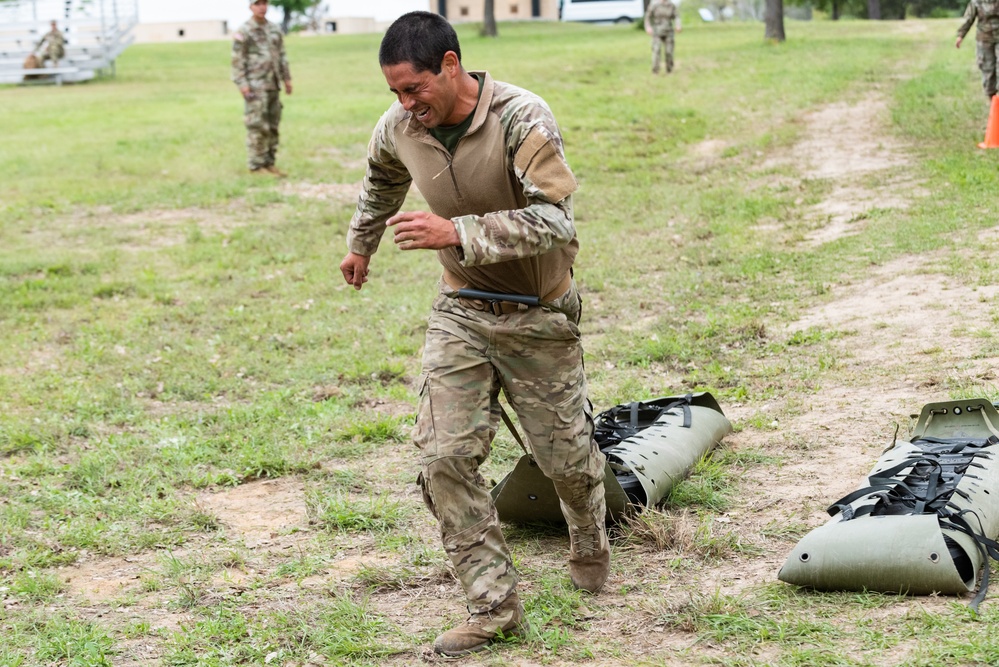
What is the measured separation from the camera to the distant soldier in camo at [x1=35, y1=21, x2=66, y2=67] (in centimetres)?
3166

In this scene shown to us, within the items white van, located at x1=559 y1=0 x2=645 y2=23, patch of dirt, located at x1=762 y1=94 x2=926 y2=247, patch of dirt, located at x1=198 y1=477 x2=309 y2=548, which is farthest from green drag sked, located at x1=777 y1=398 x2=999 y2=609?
white van, located at x1=559 y1=0 x2=645 y2=23

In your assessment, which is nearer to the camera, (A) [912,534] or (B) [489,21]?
(A) [912,534]

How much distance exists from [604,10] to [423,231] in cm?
4965

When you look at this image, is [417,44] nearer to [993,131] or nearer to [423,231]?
[423,231]

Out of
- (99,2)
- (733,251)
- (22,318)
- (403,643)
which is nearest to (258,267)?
(22,318)

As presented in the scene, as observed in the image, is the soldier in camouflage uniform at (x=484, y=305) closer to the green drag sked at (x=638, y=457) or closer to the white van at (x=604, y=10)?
the green drag sked at (x=638, y=457)

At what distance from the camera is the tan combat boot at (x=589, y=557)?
4.30 m

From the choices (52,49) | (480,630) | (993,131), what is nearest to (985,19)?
(993,131)

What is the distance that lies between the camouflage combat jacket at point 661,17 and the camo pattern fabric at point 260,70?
11.2m

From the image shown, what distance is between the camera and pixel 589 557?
4340 mm

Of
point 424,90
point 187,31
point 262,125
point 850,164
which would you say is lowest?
point 850,164

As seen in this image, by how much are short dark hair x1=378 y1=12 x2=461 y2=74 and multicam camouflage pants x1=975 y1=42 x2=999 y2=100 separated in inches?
533

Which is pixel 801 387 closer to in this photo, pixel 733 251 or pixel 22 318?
pixel 733 251

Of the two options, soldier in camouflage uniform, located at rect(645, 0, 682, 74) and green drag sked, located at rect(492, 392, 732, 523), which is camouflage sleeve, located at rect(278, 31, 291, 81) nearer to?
green drag sked, located at rect(492, 392, 732, 523)
